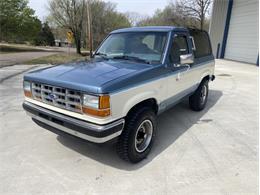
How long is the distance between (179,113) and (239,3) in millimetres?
15852

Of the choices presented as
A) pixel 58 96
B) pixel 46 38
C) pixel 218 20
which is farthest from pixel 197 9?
pixel 46 38

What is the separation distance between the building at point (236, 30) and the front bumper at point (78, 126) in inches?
575

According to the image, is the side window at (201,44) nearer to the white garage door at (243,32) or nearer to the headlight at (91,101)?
the headlight at (91,101)

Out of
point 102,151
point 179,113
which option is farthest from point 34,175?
point 179,113

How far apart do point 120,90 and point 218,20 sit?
19.1m

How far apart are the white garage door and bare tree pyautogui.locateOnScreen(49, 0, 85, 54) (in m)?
19.4

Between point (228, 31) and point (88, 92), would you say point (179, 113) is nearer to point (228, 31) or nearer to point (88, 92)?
point (88, 92)

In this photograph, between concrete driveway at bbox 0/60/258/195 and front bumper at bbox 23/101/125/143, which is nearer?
front bumper at bbox 23/101/125/143

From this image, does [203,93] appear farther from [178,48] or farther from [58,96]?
[58,96]

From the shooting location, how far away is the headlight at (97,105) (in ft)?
7.64

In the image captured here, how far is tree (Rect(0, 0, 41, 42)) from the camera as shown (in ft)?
98.1

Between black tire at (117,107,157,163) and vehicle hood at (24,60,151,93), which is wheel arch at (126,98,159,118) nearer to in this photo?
black tire at (117,107,157,163)

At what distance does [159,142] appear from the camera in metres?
3.65

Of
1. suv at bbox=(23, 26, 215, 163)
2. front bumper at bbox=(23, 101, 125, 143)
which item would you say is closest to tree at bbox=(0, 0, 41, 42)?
suv at bbox=(23, 26, 215, 163)
